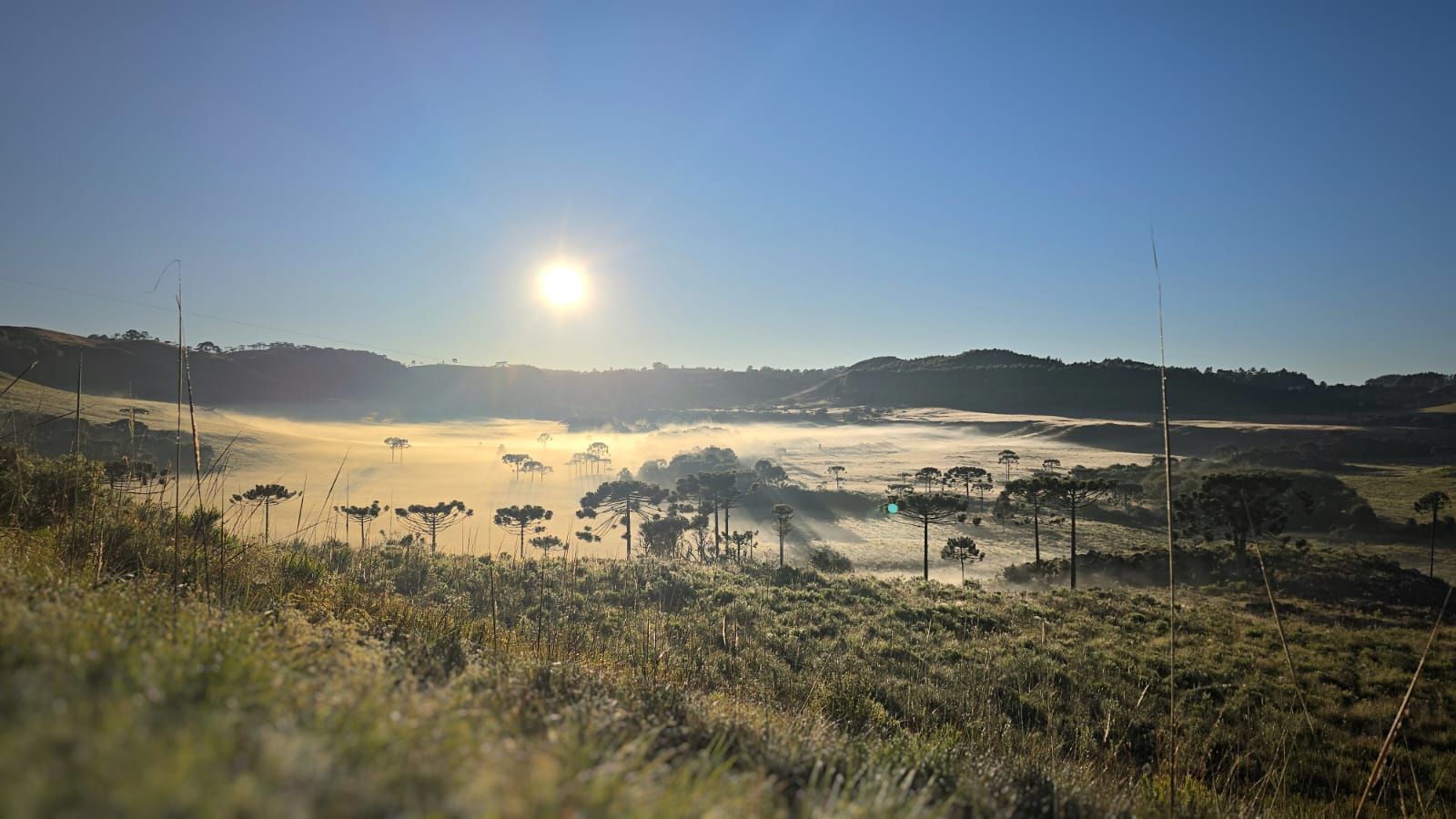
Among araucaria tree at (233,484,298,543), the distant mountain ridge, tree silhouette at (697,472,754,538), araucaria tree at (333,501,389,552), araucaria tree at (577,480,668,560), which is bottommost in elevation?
araucaria tree at (577,480,668,560)

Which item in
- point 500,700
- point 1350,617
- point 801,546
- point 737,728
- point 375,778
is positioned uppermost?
point 375,778

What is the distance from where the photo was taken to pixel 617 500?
63344mm

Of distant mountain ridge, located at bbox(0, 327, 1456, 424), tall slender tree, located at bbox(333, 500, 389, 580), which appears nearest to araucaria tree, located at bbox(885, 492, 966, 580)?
tall slender tree, located at bbox(333, 500, 389, 580)

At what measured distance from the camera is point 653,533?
1666 inches

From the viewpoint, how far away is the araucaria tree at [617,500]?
5484cm

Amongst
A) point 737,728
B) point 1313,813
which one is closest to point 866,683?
point 1313,813

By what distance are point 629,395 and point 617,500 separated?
139 m

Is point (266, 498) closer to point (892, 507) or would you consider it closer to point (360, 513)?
point (360, 513)

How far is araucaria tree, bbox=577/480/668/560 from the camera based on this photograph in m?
54.8

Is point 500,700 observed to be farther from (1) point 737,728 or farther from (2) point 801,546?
(2) point 801,546

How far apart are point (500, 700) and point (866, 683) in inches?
238

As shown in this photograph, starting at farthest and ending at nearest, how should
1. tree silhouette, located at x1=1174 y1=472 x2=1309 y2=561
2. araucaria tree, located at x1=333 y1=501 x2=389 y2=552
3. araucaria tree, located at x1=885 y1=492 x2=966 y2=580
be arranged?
araucaria tree, located at x1=885 y1=492 x2=966 y2=580
tree silhouette, located at x1=1174 y1=472 x2=1309 y2=561
araucaria tree, located at x1=333 y1=501 x2=389 y2=552

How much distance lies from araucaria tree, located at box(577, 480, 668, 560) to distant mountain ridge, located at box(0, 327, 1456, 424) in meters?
77.4

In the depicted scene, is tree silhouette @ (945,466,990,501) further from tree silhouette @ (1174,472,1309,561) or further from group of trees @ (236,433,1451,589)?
tree silhouette @ (1174,472,1309,561)
